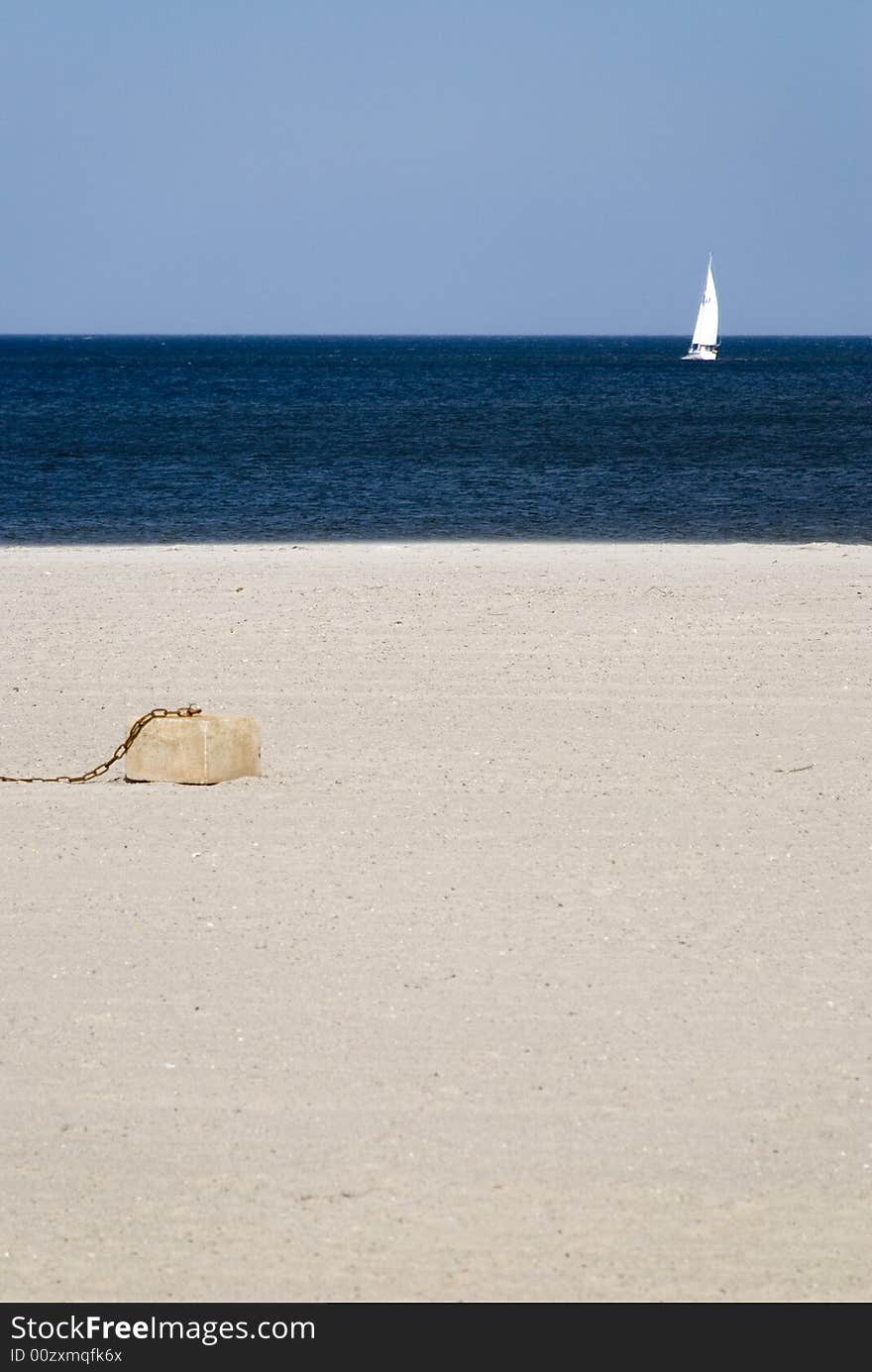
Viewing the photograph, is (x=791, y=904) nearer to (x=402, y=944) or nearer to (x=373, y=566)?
(x=402, y=944)

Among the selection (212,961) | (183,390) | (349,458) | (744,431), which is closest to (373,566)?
(212,961)

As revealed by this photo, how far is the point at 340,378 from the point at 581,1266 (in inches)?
3777

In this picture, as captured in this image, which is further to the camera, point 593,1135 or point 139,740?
point 139,740

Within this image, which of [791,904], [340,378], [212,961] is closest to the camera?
[212,961]

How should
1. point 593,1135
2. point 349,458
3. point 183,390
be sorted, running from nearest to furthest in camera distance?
point 593,1135
point 349,458
point 183,390

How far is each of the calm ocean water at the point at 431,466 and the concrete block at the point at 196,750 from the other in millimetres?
14305

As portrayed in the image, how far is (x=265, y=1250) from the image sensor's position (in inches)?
149

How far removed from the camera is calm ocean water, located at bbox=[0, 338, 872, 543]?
78.8 feet

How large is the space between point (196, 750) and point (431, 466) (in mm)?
27183

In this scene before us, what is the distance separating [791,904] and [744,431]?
140 ft
